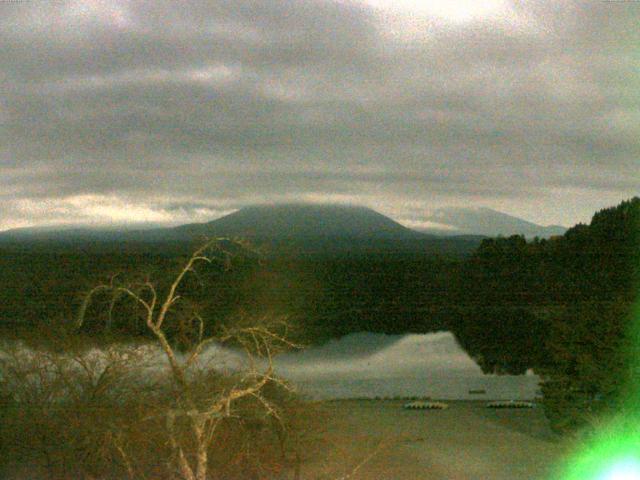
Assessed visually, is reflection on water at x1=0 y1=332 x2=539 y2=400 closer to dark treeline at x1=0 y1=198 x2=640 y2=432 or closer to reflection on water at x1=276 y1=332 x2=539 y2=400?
reflection on water at x1=276 y1=332 x2=539 y2=400

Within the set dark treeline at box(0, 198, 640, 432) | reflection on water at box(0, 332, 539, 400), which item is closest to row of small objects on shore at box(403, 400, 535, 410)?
reflection on water at box(0, 332, 539, 400)

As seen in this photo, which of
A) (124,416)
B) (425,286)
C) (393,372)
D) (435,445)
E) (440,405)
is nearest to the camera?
(124,416)

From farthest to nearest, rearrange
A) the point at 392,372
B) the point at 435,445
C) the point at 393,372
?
the point at 393,372 → the point at 392,372 → the point at 435,445

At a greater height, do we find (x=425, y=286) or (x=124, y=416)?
(x=124, y=416)

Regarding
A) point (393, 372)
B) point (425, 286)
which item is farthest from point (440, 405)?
point (425, 286)

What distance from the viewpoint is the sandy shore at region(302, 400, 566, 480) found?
42.8ft

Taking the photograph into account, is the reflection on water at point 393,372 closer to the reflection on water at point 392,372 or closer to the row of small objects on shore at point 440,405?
the reflection on water at point 392,372

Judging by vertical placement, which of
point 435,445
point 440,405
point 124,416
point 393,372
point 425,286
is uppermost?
point 124,416

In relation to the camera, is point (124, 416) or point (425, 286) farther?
point (425, 286)

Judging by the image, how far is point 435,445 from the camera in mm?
15414

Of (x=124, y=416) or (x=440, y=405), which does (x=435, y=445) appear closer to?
(x=440, y=405)

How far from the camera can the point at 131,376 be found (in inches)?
470

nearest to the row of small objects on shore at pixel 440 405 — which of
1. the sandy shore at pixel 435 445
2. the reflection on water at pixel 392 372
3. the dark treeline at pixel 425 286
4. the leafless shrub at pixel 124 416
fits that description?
the sandy shore at pixel 435 445

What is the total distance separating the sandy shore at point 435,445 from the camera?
1305 cm
